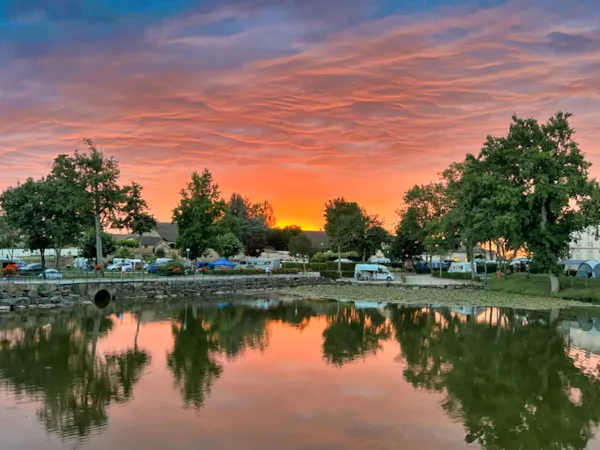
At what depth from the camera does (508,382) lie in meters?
15.4

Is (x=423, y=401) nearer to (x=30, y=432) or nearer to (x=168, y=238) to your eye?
(x=30, y=432)

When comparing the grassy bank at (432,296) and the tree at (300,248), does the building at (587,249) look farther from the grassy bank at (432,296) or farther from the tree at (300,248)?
the tree at (300,248)

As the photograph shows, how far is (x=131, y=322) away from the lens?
90.9 ft

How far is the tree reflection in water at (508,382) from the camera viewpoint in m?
11.2

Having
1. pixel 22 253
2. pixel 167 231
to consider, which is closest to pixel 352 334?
pixel 22 253

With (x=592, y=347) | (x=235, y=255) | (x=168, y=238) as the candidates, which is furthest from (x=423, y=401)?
(x=168, y=238)

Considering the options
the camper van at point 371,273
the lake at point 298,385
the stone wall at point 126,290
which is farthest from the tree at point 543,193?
the stone wall at point 126,290

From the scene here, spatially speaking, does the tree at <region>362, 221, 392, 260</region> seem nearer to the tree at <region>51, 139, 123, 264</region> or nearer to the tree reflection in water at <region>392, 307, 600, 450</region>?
the tree at <region>51, 139, 123, 264</region>

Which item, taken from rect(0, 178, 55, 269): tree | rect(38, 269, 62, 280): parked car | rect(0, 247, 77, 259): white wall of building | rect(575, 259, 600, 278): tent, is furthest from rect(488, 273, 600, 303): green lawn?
rect(0, 247, 77, 259): white wall of building

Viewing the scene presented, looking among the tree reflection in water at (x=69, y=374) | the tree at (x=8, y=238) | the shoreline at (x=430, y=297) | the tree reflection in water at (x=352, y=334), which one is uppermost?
the tree at (x=8, y=238)

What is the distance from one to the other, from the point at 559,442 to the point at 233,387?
8.17 m

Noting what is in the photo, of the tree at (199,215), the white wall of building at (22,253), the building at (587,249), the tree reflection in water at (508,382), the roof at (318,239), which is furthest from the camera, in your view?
the roof at (318,239)

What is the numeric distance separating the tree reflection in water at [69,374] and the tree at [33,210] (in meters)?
23.7

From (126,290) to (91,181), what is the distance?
1139cm
